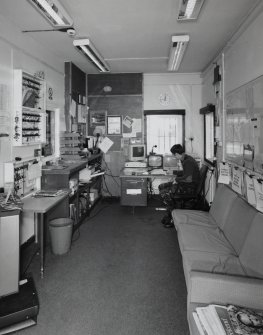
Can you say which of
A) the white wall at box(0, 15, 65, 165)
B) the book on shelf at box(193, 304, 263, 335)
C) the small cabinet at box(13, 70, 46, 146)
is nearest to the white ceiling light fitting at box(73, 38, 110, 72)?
the white wall at box(0, 15, 65, 165)

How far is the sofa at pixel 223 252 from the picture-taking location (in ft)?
6.41

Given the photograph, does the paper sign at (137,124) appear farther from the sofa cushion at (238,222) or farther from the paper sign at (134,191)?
the sofa cushion at (238,222)

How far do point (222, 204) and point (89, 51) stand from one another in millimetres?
2808

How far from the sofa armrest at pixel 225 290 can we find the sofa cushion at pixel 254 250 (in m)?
0.31

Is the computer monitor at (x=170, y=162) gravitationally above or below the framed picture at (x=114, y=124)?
below

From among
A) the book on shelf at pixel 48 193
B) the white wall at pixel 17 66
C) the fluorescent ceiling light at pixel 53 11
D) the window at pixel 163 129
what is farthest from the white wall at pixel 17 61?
the window at pixel 163 129

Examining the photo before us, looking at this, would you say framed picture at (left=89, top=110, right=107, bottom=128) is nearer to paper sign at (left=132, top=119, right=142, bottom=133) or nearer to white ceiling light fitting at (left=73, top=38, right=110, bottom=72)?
paper sign at (left=132, top=119, right=142, bottom=133)

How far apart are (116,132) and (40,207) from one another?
364 centimetres

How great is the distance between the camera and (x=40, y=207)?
120 inches

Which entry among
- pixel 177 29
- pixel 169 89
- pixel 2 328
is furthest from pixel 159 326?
pixel 169 89

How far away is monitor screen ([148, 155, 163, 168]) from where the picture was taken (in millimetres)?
5797

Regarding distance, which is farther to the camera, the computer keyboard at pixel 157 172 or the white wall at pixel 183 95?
the white wall at pixel 183 95

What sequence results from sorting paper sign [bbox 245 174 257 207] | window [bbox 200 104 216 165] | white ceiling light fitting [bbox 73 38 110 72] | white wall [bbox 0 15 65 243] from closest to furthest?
paper sign [bbox 245 174 257 207] < white wall [bbox 0 15 65 243] < white ceiling light fitting [bbox 73 38 110 72] < window [bbox 200 104 216 165]

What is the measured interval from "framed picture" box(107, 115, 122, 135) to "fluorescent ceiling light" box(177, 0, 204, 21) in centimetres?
369
